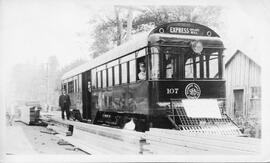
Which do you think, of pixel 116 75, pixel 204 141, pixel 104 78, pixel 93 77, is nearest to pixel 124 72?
pixel 116 75

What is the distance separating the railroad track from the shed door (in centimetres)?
20

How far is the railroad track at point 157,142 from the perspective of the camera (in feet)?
9.30

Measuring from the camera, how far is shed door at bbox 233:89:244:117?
2902 mm

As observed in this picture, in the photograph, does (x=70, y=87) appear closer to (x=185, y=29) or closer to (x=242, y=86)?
(x=185, y=29)

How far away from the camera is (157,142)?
113 inches

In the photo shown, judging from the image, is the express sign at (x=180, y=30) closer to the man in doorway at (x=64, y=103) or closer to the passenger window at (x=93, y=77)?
the passenger window at (x=93, y=77)

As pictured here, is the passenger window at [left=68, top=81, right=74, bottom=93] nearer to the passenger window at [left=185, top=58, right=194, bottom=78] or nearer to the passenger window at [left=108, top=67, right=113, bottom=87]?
the passenger window at [left=108, top=67, right=113, bottom=87]

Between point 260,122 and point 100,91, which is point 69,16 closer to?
point 100,91

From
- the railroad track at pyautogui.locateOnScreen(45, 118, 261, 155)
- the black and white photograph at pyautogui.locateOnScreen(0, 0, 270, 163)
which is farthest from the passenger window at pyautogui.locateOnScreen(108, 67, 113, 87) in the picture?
the railroad track at pyautogui.locateOnScreen(45, 118, 261, 155)

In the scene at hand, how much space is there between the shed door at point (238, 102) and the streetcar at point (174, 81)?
0.30 ft

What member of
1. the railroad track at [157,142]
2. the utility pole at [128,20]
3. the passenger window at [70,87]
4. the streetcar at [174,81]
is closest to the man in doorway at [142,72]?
the streetcar at [174,81]

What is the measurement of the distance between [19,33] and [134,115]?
1.14m

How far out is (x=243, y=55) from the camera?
9.58 feet

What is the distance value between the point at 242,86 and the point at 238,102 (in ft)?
0.42
